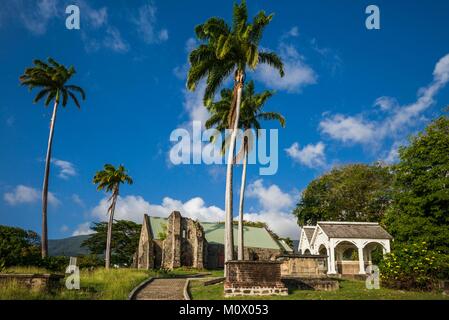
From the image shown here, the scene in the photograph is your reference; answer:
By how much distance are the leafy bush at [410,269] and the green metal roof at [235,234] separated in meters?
28.2

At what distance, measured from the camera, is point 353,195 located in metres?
50.5

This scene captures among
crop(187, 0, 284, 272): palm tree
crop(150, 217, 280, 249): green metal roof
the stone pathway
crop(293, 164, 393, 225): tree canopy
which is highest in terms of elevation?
crop(187, 0, 284, 272): palm tree

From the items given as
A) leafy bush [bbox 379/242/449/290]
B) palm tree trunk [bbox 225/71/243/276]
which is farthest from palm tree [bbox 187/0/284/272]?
leafy bush [bbox 379/242/449/290]

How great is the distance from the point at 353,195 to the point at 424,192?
2500 centimetres

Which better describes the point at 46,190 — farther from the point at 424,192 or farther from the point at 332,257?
the point at 424,192

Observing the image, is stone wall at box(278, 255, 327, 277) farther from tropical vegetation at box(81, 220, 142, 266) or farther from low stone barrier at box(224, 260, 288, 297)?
tropical vegetation at box(81, 220, 142, 266)

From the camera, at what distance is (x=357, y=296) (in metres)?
16.0

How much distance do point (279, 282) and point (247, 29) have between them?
15400 millimetres

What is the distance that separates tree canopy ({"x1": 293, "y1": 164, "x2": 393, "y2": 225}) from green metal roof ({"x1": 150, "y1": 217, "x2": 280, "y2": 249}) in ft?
22.5

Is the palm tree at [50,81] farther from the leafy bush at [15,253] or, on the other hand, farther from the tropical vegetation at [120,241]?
the tropical vegetation at [120,241]

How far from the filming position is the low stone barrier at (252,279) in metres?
15.5

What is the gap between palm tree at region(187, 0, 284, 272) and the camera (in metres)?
22.8
